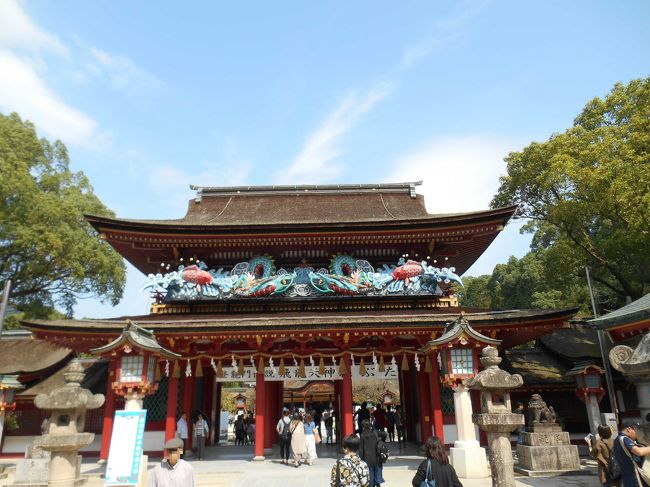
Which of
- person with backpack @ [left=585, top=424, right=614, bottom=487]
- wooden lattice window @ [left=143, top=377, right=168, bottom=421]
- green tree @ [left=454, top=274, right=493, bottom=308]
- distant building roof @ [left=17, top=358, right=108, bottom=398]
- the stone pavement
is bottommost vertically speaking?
the stone pavement

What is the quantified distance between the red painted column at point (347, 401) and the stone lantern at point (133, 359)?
6.20m

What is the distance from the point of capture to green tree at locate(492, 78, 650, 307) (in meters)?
17.6

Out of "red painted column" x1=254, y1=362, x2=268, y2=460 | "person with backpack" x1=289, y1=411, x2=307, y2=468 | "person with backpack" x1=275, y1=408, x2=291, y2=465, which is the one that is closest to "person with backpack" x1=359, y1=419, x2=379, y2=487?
"person with backpack" x1=289, y1=411, x2=307, y2=468

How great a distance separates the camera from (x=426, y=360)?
16188mm

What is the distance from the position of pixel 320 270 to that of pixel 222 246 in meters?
4.13

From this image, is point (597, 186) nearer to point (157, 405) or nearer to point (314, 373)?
point (314, 373)

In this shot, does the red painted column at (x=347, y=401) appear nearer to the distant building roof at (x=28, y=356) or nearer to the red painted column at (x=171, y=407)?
the red painted column at (x=171, y=407)

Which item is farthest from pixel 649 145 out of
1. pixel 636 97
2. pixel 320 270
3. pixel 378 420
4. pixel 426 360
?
pixel 378 420

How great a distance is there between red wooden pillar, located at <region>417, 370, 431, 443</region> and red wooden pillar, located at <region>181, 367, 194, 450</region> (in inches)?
347

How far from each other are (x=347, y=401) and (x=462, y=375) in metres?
4.18

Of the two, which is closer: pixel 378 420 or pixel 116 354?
pixel 116 354

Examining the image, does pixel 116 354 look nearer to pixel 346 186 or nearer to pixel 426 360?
pixel 426 360

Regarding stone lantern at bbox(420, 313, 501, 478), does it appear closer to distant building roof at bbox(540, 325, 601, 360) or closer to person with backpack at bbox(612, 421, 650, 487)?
person with backpack at bbox(612, 421, 650, 487)

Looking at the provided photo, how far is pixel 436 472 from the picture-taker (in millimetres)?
5715
